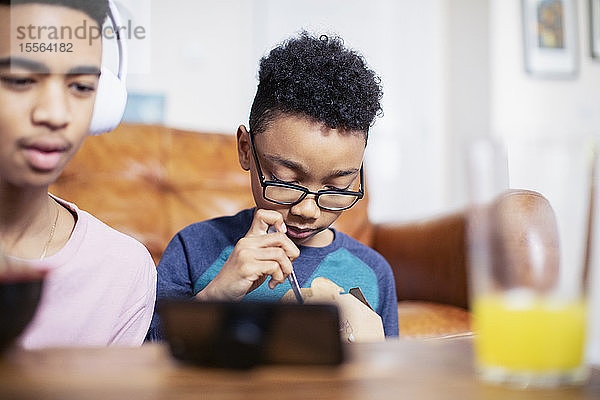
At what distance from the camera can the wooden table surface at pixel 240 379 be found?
0.34 meters

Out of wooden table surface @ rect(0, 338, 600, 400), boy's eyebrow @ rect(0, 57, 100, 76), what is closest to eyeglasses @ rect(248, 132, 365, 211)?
boy's eyebrow @ rect(0, 57, 100, 76)

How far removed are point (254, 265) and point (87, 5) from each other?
0.39m

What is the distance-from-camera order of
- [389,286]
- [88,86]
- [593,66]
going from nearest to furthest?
[88,86]
[389,286]
[593,66]

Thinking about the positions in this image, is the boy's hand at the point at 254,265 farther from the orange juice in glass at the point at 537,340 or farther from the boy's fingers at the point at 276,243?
the orange juice in glass at the point at 537,340

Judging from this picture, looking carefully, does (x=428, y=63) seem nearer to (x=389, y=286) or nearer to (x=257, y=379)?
(x=389, y=286)

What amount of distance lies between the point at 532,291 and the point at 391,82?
3202 mm

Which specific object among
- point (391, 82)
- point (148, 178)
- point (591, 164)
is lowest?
point (591, 164)

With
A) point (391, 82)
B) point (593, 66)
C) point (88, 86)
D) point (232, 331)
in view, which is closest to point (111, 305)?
point (88, 86)

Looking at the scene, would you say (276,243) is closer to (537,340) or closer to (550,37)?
(537,340)

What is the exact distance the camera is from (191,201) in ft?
6.01

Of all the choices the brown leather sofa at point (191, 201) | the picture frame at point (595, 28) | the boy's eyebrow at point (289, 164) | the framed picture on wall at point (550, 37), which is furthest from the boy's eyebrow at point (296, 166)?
the picture frame at point (595, 28)

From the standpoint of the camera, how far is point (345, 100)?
96 centimetres

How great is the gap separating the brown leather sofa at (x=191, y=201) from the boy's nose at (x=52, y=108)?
979 mm

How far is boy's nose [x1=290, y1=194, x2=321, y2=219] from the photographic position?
2.96ft
